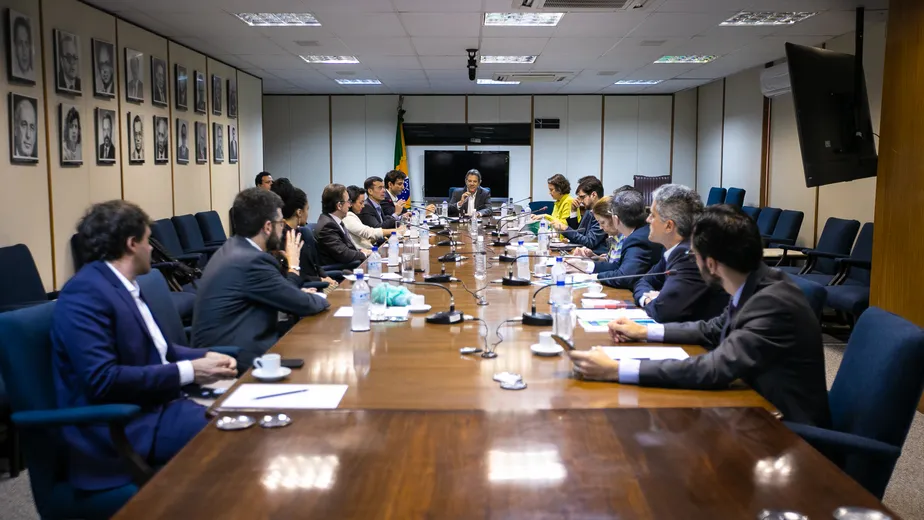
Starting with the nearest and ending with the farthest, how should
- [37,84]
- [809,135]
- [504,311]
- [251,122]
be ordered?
[504,311] < [809,135] < [37,84] < [251,122]

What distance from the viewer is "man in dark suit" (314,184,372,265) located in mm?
6461

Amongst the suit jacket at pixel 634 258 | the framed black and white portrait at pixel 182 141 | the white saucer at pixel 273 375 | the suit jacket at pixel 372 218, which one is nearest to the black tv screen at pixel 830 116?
the suit jacket at pixel 634 258

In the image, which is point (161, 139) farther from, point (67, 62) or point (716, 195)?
point (716, 195)

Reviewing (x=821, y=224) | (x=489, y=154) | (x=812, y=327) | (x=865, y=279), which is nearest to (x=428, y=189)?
(x=489, y=154)

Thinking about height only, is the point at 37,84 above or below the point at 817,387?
above

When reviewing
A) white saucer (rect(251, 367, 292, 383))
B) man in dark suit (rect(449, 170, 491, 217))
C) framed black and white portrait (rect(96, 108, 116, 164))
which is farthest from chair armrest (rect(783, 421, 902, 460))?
man in dark suit (rect(449, 170, 491, 217))

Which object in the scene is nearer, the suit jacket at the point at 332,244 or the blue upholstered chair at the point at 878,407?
the blue upholstered chair at the point at 878,407

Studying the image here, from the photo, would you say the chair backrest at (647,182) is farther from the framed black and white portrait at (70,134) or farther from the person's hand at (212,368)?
the person's hand at (212,368)

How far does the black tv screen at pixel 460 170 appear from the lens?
567 inches

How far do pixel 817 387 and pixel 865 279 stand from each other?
468 centimetres

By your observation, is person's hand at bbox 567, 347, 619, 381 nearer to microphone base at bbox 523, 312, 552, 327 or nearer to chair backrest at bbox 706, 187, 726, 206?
microphone base at bbox 523, 312, 552, 327

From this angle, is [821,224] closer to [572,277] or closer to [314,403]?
[572,277]

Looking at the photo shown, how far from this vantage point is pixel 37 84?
230 inches

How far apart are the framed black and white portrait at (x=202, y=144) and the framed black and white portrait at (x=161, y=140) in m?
0.87
